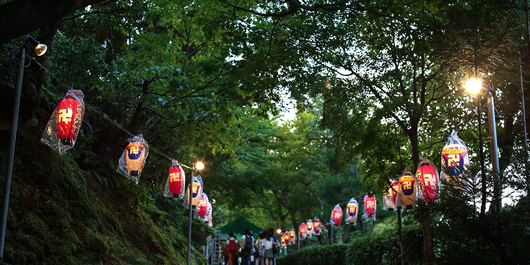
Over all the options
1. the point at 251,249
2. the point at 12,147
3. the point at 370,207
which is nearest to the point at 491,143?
the point at 12,147

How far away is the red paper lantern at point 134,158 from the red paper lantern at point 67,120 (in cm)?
248

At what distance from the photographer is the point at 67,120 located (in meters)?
7.48

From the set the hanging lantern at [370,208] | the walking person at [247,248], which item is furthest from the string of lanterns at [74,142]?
the hanging lantern at [370,208]

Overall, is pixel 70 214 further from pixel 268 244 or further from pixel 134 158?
pixel 268 244

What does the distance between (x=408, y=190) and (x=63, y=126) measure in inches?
343

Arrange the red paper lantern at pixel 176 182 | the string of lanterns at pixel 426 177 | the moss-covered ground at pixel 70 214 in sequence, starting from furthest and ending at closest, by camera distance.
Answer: the red paper lantern at pixel 176 182 < the string of lanterns at pixel 426 177 < the moss-covered ground at pixel 70 214

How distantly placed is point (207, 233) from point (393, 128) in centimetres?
1058

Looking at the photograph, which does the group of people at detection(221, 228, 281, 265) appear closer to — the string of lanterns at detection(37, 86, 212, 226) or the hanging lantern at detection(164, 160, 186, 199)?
the string of lanterns at detection(37, 86, 212, 226)

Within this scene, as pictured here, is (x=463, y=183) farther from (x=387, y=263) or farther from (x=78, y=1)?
(x=387, y=263)

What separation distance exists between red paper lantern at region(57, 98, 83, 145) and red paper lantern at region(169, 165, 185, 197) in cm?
457

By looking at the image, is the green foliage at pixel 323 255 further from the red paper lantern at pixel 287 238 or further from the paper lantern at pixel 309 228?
the red paper lantern at pixel 287 238

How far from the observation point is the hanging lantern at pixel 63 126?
24.4 ft

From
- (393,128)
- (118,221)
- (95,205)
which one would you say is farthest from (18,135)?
(393,128)

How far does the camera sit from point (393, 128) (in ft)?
43.8
